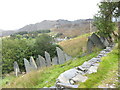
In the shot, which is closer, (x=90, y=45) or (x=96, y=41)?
(x=96, y=41)

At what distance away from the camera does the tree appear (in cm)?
518

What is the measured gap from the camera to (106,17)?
17.6 ft

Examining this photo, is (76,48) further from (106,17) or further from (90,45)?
(106,17)

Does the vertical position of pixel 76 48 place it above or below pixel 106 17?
below

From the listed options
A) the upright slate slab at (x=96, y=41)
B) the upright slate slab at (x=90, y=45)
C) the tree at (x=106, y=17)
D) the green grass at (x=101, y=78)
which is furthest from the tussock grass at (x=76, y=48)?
the green grass at (x=101, y=78)

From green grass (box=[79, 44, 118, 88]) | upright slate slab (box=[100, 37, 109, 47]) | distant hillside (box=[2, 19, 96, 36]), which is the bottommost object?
green grass (box=[79, 44, 118, 88])

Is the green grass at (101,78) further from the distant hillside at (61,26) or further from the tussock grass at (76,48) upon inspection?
the distant hillside at (61,26)

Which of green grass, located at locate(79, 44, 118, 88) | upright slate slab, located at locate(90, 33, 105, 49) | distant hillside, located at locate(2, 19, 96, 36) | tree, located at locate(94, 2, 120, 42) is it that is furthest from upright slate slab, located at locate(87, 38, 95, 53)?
distant hillside, located at locate(2, 19, 96, 36)

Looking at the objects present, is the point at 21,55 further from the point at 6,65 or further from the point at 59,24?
the point at 59,24

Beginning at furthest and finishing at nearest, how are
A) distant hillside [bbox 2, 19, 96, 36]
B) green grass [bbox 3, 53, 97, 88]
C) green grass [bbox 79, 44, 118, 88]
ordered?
1. distant hillside [bbox 2, 19, 96, 36]
2. green grass [bbox 3, 53, 97, 88]
3. green grass [bbox 79, 44, 118, 88]

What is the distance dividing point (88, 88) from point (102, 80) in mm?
493

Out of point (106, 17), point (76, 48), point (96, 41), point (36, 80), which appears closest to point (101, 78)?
point (36, 80)

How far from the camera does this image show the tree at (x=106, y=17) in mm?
5176

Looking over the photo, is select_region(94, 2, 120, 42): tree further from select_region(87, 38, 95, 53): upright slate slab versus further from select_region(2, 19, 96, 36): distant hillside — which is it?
select_region(2, 19, 96, 36): distant hillside
